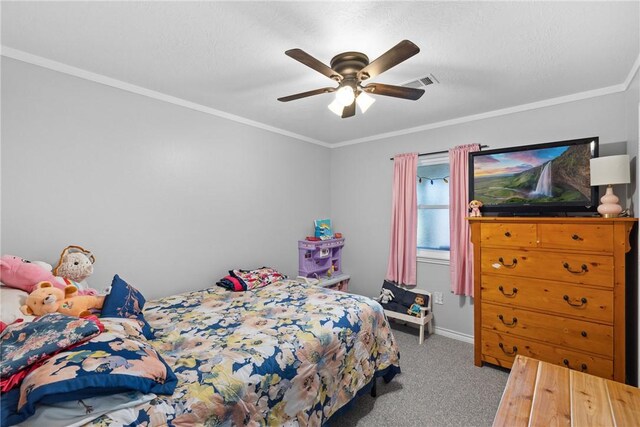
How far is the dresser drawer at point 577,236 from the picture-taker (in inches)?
85.8

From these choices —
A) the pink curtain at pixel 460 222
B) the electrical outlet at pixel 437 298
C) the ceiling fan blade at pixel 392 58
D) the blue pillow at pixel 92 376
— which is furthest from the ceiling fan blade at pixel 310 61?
the electrical outlet at pixel 437 298

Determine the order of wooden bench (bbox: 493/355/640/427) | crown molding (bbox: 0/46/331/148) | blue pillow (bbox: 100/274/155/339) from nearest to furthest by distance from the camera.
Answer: wooden bench (bbox: 493/355/640/427), blue pillow (bbox: 100/274/155/339), crown molding (bbox: 0/46/331/148)

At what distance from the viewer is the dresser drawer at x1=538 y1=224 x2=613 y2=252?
85.8 inches

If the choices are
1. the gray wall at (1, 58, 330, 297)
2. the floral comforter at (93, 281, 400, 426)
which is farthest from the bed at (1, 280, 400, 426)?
the gray wall at (1, 58, 330, 297)

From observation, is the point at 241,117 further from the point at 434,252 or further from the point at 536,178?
the point at 536,178

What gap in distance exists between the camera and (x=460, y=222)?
128 inches

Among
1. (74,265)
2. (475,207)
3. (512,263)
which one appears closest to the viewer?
(74,265)

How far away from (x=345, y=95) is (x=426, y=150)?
2121mm

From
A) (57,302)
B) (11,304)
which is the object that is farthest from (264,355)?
(11,304)

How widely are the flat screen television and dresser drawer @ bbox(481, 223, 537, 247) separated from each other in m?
0.33

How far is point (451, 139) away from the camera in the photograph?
338cm

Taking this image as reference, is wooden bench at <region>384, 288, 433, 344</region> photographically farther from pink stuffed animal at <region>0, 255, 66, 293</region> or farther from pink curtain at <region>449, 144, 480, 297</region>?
pink stuffed animal at <region>0, 255, 66, 293</region>

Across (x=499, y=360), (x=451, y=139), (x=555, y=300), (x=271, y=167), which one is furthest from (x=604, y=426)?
(x=271, y=167)

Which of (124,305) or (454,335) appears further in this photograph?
(454,335)
